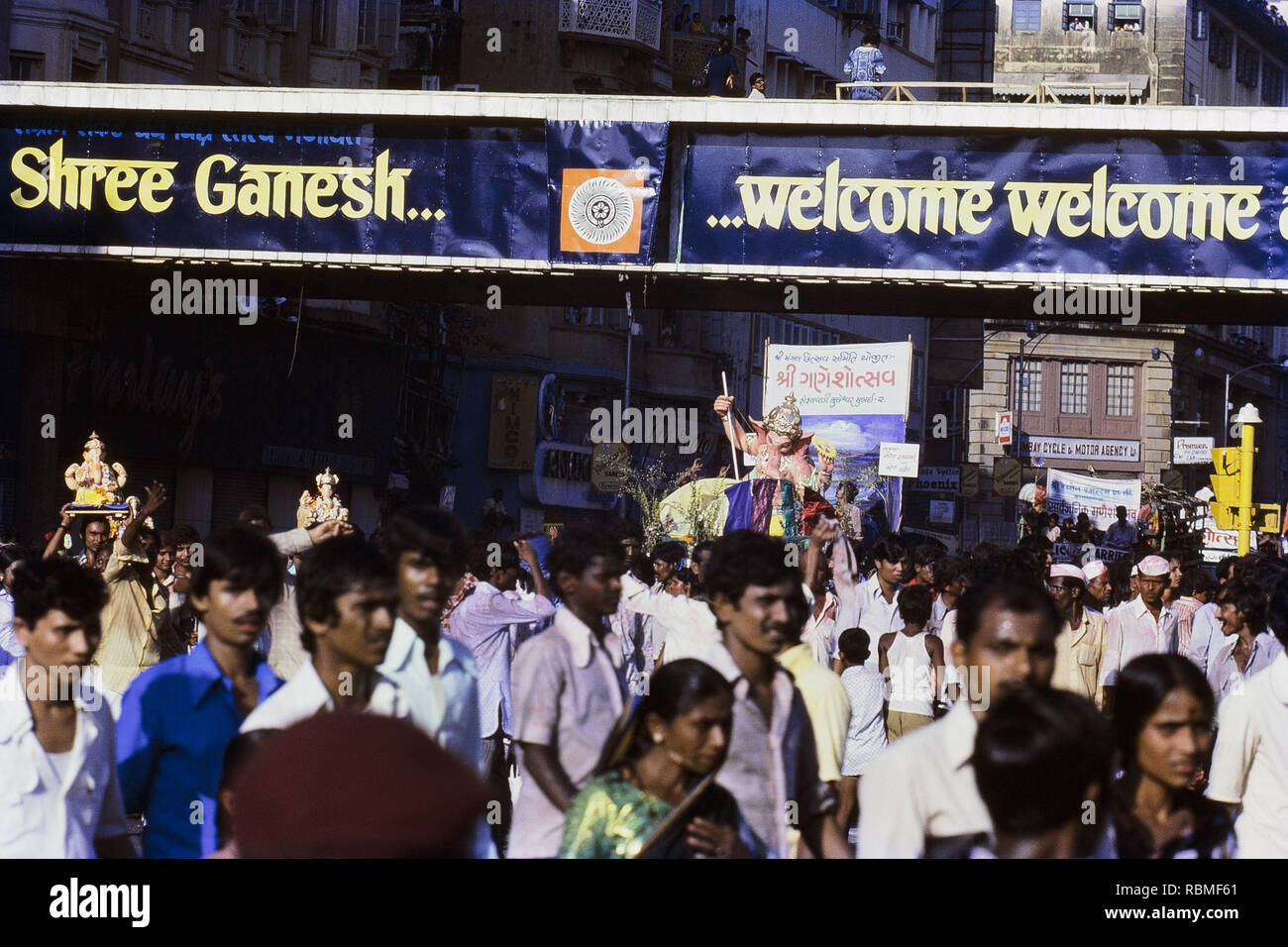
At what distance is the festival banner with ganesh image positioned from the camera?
2872 cm

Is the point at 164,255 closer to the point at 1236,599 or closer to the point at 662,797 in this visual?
the point at 1236,599

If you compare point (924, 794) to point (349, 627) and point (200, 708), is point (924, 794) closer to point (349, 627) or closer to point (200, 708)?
point (349, 627)

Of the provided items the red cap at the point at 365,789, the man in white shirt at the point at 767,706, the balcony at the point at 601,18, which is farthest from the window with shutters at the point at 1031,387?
the red cap at the point at 365,789

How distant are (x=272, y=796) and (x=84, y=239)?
18045mm

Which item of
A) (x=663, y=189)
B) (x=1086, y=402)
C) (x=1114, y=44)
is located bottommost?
(x=663, y=189)

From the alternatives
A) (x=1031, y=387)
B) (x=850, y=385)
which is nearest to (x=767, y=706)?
(x=850, y=385)

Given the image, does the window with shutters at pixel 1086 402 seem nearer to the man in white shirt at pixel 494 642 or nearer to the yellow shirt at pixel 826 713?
the man in white shirt at pixel 494 642

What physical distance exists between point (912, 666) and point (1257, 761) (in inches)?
199

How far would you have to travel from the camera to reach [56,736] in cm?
564

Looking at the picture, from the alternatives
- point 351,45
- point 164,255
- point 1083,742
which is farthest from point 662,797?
point 351,45

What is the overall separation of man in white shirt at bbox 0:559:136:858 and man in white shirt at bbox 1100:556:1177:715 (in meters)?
8.52

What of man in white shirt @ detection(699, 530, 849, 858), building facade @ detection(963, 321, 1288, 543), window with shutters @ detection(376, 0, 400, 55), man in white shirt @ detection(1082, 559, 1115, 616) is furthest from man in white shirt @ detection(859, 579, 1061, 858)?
building facade @ detection(963, 321, 1288, 543)

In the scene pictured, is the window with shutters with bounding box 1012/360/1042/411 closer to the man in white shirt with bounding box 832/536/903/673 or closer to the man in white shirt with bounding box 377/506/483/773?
the man in white shirt with bounding box 832/536/903/673

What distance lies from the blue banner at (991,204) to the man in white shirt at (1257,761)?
43.2 ft
